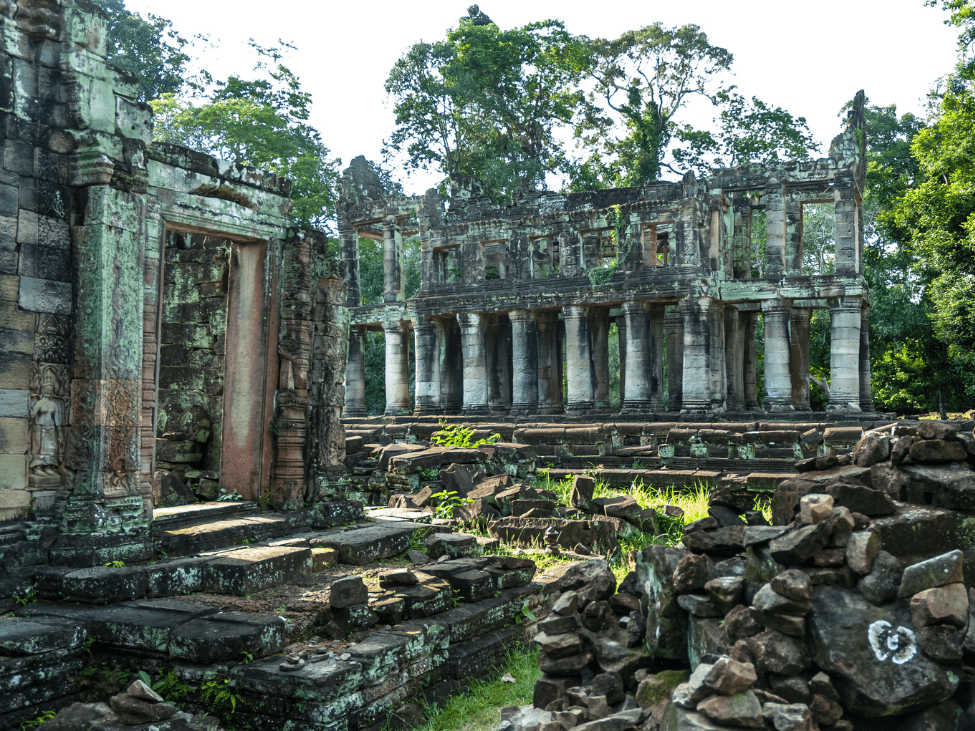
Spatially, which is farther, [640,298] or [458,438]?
[640,298]

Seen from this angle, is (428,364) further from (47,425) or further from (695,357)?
(47,425)

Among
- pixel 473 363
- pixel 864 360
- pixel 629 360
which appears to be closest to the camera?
pixel 629 360

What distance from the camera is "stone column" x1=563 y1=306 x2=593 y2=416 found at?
22.8 meters

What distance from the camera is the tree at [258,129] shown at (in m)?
30.0

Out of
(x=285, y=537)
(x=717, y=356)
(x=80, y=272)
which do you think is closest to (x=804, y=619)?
(x=285, y=537)

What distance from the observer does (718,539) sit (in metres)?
4.83

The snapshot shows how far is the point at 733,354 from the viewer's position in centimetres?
2448

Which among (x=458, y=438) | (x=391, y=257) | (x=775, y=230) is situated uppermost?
(x=391, y=257)

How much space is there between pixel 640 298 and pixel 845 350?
5685mm

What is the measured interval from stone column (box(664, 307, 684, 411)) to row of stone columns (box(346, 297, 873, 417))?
0.10ft

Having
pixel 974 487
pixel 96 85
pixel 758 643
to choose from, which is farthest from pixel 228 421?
pixel 974 487

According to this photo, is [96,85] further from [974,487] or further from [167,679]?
[974,487]

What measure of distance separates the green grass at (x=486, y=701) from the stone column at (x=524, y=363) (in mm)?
17747

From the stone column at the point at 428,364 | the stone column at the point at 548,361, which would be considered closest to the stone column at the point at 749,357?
the stone column at the point at 548,361
